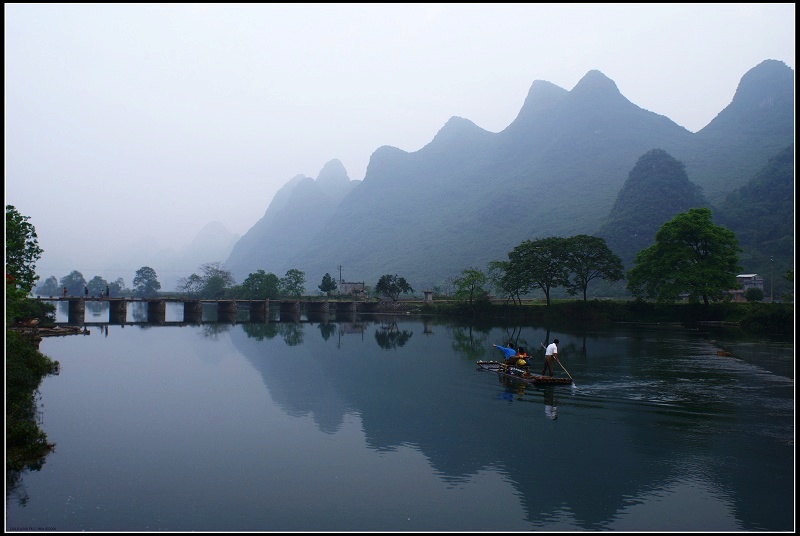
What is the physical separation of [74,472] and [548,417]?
16.2 meters

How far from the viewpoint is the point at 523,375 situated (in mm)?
29938

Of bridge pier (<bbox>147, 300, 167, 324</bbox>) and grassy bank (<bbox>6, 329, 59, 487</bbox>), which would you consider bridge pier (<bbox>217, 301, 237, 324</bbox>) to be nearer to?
bridge pier (<bbox>147, 300, 167, 324</bbox>)

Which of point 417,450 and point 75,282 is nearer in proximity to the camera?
point 417,450

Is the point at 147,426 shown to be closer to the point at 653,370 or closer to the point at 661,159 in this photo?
the point at 653,370

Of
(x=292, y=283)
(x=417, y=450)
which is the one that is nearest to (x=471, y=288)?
(x=292, y=283)

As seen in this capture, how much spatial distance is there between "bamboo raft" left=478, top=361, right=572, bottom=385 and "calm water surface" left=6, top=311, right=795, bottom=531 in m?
0.58

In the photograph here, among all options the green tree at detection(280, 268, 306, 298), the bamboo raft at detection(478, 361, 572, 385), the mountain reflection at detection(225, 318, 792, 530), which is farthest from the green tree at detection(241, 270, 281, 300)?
the bamboo raft at detection(478, 361, 572, 385)

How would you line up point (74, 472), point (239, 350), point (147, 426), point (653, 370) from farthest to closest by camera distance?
point (239, 350)
point (653, 370)
point (147, 426)
point (74, 472)

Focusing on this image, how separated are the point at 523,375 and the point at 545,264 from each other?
56346mm

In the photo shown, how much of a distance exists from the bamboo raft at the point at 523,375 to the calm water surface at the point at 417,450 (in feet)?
1.89

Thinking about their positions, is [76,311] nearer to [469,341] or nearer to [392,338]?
[392,338]

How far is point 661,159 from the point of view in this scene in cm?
15762

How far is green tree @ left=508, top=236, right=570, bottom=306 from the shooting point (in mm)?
83688

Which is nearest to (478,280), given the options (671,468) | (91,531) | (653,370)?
(653,370)
